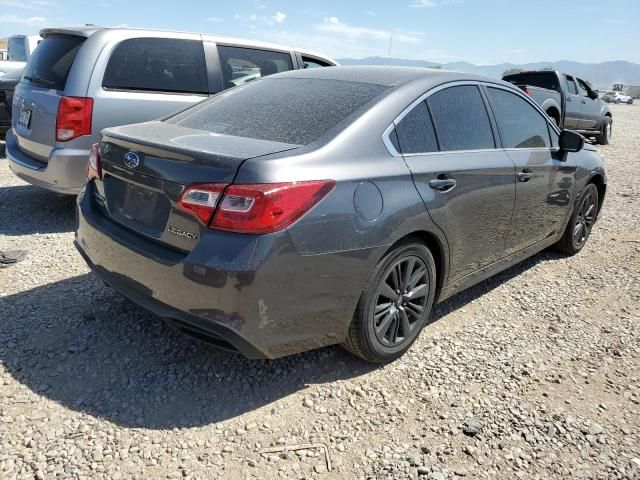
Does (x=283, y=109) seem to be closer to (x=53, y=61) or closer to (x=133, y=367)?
(x=133, y=367)

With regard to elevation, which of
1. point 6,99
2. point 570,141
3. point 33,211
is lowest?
point 33,211

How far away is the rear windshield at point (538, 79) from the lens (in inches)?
474

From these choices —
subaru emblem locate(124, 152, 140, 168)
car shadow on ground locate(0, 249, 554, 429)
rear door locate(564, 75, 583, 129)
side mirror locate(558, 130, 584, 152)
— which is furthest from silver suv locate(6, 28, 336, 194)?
rear door locate(564, 75, 583, 129)

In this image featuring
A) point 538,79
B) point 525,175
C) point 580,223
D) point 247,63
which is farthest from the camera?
point 538,79

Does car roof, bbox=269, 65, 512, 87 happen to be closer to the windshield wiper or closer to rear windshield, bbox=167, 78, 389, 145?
rear windshield, bbox=167, 78, 389, 145

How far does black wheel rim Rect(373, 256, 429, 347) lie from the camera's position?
2.82 metres

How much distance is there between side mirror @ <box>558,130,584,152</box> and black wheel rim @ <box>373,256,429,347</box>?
6.75 feet

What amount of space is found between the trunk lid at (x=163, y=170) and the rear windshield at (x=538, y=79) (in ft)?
37.7

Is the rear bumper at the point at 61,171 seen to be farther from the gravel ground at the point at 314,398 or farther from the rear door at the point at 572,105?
the rear door at the point at 572,105

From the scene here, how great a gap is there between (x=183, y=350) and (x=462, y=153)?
6.80ft

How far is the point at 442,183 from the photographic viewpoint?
2.94 meters

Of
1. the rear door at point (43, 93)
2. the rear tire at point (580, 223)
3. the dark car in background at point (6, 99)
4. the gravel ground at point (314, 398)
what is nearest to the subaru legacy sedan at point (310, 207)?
the gravel ground at point (314, 398)

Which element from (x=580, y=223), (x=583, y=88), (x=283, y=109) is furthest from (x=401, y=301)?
(x=583, y=88)

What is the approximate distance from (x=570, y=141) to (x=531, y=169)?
2.15ft
